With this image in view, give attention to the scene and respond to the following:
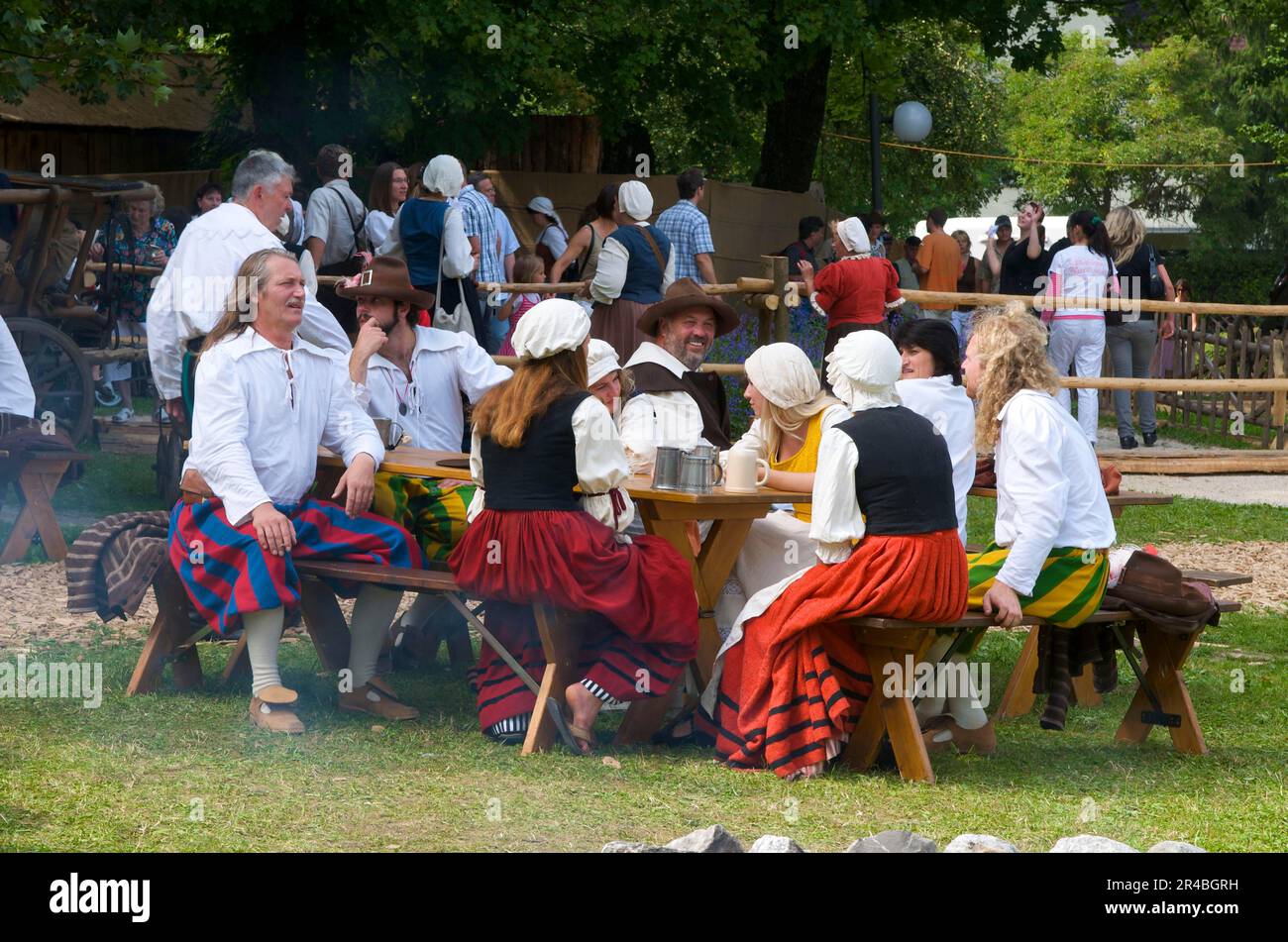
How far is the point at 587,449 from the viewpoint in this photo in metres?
5.75

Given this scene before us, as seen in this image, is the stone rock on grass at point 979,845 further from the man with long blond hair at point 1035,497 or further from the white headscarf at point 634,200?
the white headscarf at point 634,200

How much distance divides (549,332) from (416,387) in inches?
68.2

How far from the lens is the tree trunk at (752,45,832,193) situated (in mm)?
19422

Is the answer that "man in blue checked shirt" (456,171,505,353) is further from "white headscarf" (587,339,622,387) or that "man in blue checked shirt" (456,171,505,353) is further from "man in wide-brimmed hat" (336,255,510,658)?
"white headscarf" (587,339,622,387)

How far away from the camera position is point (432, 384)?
739 cm

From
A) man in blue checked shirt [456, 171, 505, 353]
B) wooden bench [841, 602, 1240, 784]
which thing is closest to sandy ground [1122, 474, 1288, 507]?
man in blue checked shirt [456, 171, 505, 353]

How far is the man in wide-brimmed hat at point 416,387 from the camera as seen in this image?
6906 millimetres

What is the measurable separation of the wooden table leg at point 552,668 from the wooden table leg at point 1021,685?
1.80m

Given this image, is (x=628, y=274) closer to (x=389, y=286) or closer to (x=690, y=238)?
(x=690, y=238)

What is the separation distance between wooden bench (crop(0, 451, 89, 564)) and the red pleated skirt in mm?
3438

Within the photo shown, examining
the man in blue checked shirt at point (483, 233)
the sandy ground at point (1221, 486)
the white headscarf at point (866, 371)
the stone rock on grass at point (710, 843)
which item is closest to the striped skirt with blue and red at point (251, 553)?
the white headscarf at point (866, 371)

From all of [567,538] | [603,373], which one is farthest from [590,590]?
[603,373]

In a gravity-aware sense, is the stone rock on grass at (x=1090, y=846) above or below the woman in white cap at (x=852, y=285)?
below

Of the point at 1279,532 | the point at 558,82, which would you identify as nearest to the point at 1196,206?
the point at 558,82
